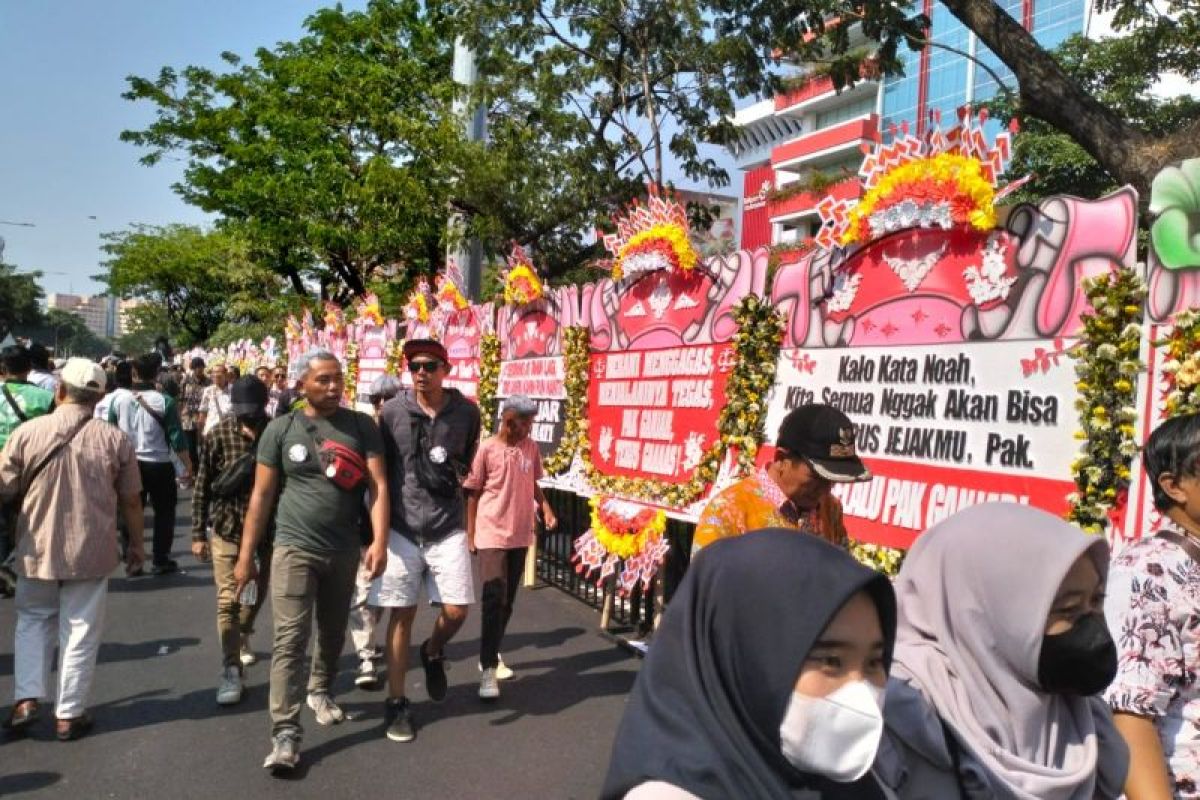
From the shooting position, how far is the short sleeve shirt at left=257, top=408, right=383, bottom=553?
4395 millimetres

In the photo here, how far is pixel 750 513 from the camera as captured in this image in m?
3.03

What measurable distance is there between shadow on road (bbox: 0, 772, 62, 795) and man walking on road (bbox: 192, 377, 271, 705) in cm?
101

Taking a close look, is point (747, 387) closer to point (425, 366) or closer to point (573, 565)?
point (425, 366)

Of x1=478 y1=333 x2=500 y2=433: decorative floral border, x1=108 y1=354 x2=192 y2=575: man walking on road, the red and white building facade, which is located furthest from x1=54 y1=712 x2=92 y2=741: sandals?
the red and white building facade

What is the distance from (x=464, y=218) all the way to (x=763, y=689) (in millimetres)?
10474

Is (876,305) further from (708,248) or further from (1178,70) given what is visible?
(1178,70)

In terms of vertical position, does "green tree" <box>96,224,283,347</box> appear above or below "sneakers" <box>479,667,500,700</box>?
above

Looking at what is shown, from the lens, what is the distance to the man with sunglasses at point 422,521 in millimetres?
4770

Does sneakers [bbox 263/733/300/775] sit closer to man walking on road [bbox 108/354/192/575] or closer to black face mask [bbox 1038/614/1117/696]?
black face mask [bbox 1038/614/1117/696]

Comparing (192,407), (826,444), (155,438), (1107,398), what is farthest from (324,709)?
(192,407)

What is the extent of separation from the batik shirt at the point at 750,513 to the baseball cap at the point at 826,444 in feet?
0.52

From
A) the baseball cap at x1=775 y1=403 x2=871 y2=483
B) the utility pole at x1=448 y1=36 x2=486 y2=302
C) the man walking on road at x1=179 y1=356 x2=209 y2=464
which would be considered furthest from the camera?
the man walking on road at x1=179 y1=356 x2=209 y2=464

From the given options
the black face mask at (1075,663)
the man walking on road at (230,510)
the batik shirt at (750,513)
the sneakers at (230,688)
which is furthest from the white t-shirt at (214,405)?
the black face mask at (1075,663)

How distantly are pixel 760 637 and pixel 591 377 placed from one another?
604 centimetres
